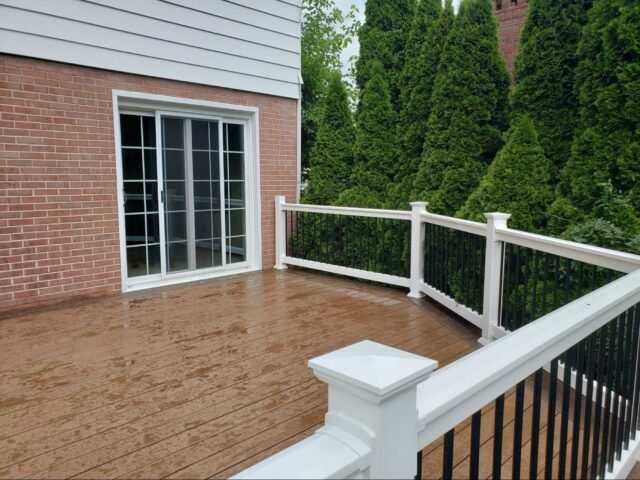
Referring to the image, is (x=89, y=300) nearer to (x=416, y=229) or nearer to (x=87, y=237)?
(x=87, y=237)

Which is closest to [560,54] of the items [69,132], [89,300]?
[69,132]

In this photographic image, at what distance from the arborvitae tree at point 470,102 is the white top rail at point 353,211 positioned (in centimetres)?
71

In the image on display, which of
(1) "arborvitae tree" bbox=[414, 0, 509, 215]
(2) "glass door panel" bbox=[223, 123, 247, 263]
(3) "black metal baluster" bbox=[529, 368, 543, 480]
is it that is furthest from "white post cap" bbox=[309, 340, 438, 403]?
(2) "glass door panel" bbox=[223, 123, 247, 263]

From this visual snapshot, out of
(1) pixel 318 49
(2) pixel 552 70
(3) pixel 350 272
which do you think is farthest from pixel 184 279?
(1) pixel 318 49

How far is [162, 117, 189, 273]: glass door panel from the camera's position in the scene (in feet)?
16.7

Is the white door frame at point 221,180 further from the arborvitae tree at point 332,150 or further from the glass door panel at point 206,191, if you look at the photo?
the arborvitae tree at point 332,150

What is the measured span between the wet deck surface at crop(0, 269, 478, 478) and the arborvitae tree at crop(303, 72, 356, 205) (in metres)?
1.87

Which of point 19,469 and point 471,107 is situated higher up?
point 471,107

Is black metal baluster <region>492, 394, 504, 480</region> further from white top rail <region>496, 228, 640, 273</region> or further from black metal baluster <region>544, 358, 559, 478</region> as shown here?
white top rail <region>496, 228, 640, 273</region>

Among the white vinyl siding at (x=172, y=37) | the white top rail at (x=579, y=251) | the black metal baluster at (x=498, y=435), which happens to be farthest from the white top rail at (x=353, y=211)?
the black metal baluster at (x=498, y=435)

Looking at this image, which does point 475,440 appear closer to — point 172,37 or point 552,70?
point 552,70

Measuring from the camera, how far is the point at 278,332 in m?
3.67

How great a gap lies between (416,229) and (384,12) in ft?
13.0

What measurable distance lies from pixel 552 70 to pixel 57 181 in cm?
458
